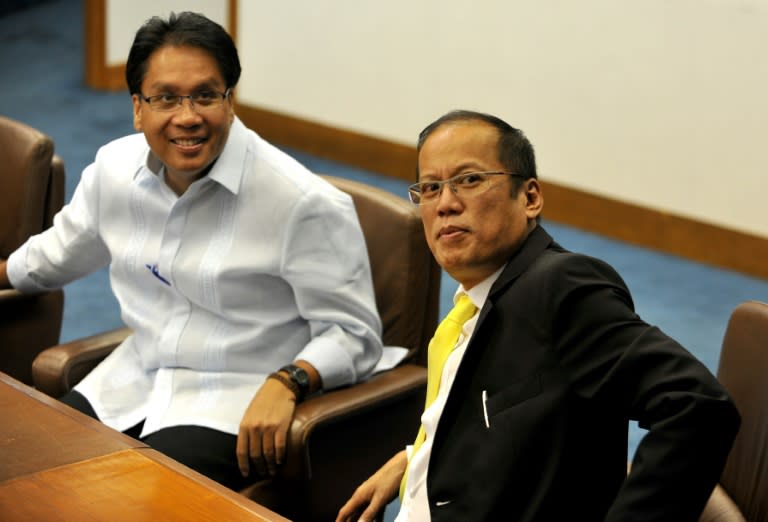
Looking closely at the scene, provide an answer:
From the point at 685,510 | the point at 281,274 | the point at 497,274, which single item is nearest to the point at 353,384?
Answer: the point at 281,274

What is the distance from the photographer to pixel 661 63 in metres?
5.58

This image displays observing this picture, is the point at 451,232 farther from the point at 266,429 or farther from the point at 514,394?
the point at 266,429

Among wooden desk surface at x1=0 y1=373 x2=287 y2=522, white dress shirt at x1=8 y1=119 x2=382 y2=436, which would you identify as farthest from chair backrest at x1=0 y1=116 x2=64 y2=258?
wooden desk surface at x1=0 y1=373 x2=287 y2=522

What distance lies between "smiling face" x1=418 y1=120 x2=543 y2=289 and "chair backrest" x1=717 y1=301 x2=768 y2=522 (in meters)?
0.42

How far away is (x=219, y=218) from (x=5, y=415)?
0.76 m

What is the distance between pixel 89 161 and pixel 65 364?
150 inches

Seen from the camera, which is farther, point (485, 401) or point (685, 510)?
point (485, 401)

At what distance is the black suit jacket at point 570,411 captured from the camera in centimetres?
160

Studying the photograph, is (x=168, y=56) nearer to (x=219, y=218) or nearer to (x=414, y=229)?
(x=219, y=218)

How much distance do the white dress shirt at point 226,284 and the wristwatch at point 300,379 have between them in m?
0.04

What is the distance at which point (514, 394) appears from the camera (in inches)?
72.2

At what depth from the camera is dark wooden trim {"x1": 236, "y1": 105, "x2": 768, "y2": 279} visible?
18.3 ft

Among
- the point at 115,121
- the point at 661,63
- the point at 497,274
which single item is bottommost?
the point at 115,121

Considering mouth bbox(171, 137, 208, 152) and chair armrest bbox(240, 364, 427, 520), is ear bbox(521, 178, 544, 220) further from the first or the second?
mouth bbox(171, 137, 208, 152)
